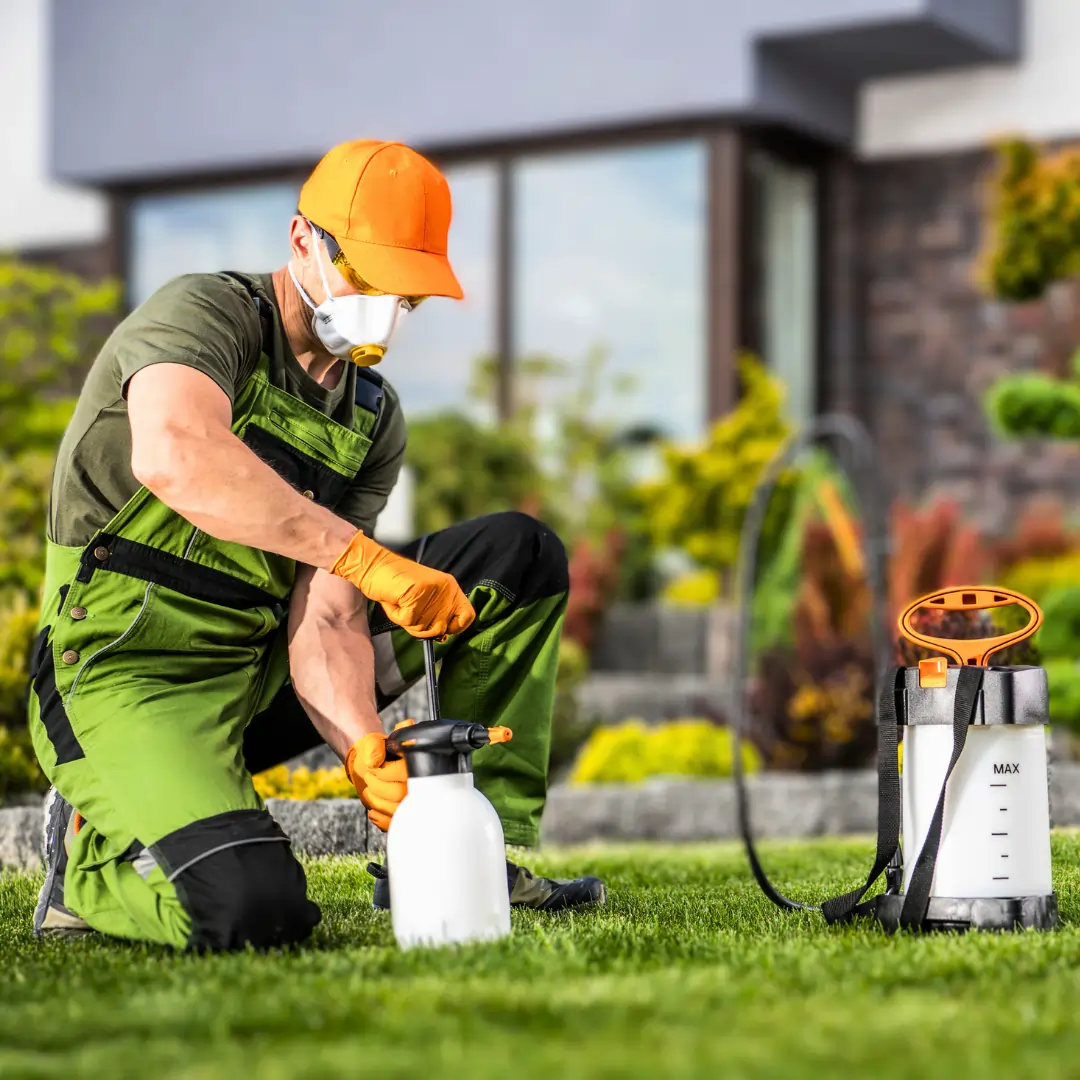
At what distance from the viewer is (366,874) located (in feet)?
10.4

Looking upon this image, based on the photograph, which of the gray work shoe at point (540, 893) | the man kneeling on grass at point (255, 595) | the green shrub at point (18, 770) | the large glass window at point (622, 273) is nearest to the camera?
the man kneeling on grass at point (255, 595)

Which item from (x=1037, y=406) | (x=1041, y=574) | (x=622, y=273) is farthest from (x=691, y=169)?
(x=1037, y=406)

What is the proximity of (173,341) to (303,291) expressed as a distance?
32 cm

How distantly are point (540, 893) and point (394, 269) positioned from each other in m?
1.13

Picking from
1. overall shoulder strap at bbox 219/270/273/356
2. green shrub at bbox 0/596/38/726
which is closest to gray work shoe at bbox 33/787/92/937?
overall shoulder strap at bbox 219/270/273/356

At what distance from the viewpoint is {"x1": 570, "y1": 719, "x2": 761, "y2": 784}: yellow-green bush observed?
6902 millimetres

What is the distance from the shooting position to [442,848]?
243 centimetres

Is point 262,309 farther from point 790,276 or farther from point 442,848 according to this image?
point 790,276

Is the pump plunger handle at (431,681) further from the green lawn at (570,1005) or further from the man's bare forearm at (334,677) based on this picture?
the green lawn at (570,1005)

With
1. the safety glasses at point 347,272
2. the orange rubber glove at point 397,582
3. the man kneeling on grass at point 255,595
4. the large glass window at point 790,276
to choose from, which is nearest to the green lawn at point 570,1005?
the man kneeling on grass at point 255,595

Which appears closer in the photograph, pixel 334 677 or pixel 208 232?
pixel 334 677

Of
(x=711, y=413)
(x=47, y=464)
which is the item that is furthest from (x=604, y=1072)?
(x=711, y=413)

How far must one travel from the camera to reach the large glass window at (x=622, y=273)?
10039 mm

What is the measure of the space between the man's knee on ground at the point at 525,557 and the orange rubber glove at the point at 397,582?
0.36 meters
